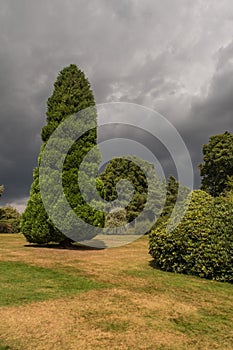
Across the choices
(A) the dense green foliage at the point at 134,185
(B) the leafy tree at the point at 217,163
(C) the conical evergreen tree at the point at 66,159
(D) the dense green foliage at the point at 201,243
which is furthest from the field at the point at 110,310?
(B) the leafy tree at the point at 217,163

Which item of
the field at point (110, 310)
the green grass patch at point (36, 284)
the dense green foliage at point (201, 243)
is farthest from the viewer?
the dense green foliage at point (201, 243)

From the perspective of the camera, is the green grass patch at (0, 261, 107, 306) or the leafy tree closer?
the green grass patch at (0, 261, 107, 306)

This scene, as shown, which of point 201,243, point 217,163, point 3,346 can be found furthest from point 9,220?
point 217,163

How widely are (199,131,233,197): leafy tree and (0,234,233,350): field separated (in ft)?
115

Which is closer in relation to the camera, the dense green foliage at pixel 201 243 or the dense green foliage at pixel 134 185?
the dense green foliage at pixel 201 243

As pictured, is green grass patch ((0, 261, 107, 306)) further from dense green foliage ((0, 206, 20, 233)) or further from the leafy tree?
the leafy tree

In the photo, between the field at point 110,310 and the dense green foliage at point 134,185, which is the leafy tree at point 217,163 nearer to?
the dense green foliage at point 134,185

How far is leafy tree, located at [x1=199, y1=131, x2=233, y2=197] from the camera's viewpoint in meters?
40.1

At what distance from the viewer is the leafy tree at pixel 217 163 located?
132 ft

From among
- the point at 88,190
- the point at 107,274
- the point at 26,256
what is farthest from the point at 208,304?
the point at 88,190

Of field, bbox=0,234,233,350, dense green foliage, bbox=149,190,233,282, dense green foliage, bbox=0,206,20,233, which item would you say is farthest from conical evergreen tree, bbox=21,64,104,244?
dense green foliage, bbox=0,206,20,233

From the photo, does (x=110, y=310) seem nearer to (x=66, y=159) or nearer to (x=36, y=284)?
(x=36, y=284)

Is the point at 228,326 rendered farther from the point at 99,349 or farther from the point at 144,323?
the point at 99,349

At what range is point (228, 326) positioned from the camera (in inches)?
194
